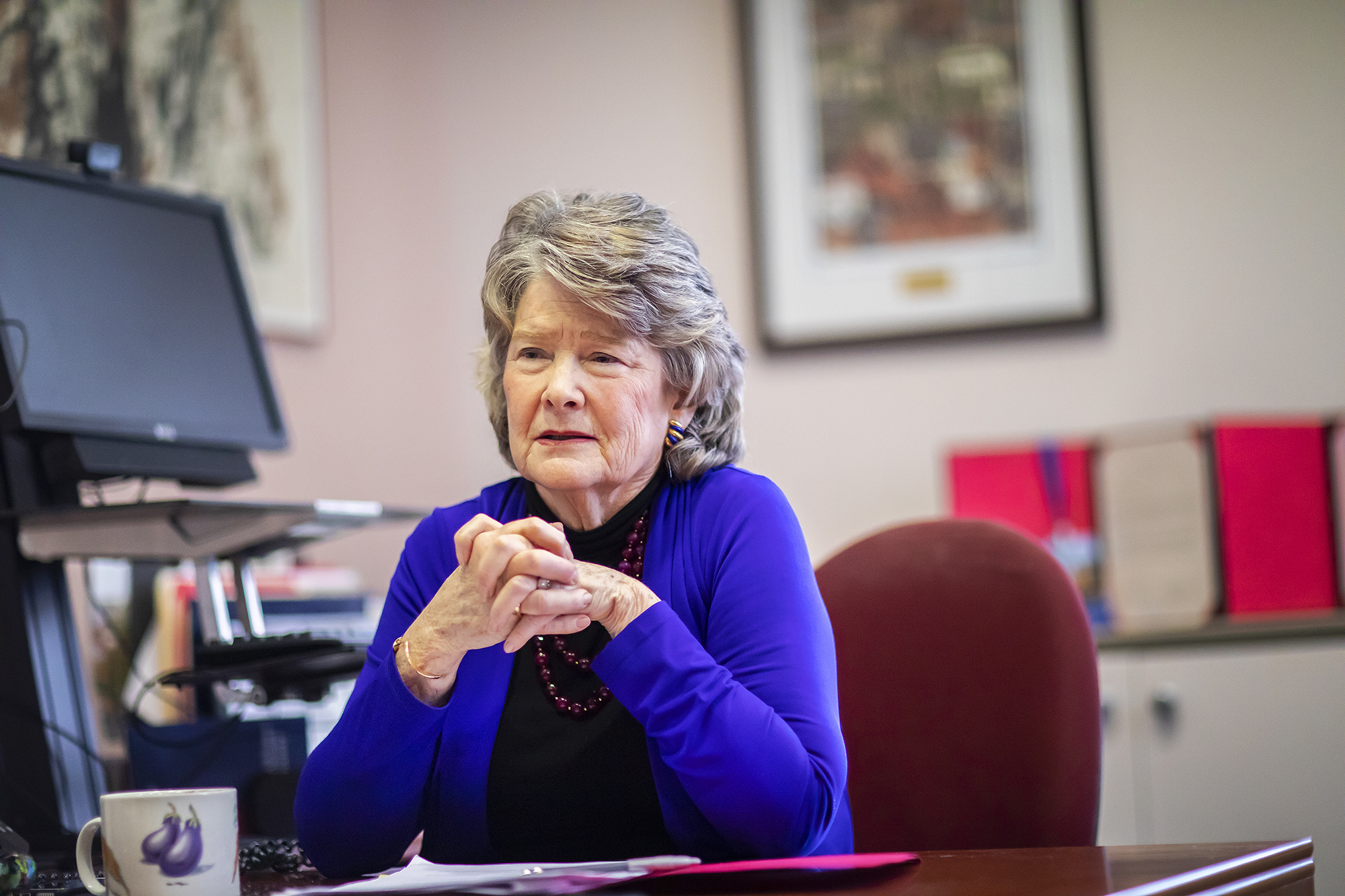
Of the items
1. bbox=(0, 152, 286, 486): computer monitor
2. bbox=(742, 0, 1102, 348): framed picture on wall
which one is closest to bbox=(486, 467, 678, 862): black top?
bbox=(0, 152, 286, 486): computer monitor

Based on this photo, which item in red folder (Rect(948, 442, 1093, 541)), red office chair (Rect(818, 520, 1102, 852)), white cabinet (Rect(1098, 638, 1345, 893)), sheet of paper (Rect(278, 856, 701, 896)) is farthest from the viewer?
red folder (Rect(948, 442, 1093, 541))

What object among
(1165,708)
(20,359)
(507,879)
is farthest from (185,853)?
(1165,708)

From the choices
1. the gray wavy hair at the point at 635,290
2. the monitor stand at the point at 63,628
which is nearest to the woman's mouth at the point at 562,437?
the gray wavy hair at the point at 635,290

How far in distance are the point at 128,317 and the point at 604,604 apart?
822mm

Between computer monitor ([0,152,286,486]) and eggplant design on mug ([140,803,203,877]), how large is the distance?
2.21 ft

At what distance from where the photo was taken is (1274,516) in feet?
7.09

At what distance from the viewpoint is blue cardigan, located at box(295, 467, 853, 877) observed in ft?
3.13

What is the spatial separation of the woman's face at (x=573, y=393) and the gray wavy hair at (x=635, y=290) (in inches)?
0.7

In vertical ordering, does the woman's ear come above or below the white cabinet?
above

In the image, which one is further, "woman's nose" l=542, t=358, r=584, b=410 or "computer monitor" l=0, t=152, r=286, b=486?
"computer monitor" l=0, t=152, r=286, b=486

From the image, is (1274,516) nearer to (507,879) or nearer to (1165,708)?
(1165,708)

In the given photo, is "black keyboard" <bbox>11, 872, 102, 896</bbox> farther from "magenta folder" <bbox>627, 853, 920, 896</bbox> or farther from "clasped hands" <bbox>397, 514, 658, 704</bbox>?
"magenta folder" <bbox>627, 853, 920, 896</bbox>

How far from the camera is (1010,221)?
2.61 metres

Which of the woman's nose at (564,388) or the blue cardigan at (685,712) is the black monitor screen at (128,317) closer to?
the blue cardigan at (685,712)
